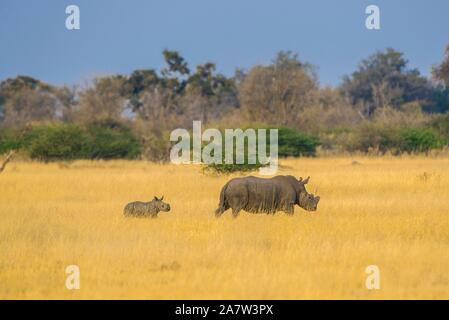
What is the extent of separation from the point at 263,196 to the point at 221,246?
3.38m

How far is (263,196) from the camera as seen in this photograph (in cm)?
1495

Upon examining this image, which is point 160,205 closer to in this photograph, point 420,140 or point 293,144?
point 293,144

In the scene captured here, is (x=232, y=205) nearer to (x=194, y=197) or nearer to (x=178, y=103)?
(x=194, y=197)

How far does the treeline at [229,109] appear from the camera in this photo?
125 ft

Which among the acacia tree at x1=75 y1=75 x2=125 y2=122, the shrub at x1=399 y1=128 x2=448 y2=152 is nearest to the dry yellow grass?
the shrub at x1=399 y1=128 x2=448 y2=152

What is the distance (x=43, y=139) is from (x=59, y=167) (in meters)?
6.66

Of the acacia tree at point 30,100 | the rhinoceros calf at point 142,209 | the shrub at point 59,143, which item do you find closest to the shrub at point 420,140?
the shrub at point 59,143

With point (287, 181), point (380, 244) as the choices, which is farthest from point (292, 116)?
point (380, 244)

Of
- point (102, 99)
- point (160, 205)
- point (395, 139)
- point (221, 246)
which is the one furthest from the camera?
point (102, 99)

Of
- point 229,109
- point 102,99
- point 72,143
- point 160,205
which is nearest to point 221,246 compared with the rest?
point 160,205

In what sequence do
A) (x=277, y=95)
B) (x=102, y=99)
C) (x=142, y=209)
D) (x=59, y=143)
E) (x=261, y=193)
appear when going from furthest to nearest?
(x=102, y=99)
(x=277, y=95)
(x=59, y=143)
(x=142, y=209)
(x=261, y=193)

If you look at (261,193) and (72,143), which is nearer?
(261,193)

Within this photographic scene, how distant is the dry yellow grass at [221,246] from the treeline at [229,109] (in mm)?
17887

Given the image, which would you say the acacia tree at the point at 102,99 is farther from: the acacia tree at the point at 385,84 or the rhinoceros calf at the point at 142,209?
the rhinoceros calf at the point at 142,209
